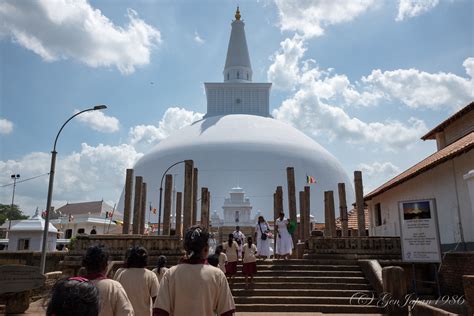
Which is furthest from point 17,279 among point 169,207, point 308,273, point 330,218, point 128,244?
point 330,218

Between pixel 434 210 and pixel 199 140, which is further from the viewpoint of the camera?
pixel 199 140

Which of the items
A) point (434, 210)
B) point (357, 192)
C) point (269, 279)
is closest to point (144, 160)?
point (357, 192)

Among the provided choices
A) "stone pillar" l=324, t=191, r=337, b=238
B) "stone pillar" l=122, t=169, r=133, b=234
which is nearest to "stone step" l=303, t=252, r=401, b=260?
"stone pillar" l=324, t=191, r=337, b=238

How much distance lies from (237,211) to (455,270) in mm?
25265

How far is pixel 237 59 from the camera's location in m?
48.7

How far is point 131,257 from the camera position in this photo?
5027 mm

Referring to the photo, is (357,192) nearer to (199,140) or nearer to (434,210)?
(434,210)

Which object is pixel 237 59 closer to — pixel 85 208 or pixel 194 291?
pixel 85 208

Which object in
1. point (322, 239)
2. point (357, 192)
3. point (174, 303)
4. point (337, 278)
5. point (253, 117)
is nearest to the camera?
point (174, 303)

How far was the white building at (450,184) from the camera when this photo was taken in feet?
43.2

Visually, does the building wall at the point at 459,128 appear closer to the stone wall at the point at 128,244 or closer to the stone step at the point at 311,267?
the stone step at the point at 311,267

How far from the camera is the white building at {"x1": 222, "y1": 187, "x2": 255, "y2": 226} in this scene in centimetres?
3559

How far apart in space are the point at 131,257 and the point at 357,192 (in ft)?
46.9

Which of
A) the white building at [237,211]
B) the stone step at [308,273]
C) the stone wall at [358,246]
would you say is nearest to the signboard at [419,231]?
the stone step at [308,273]
